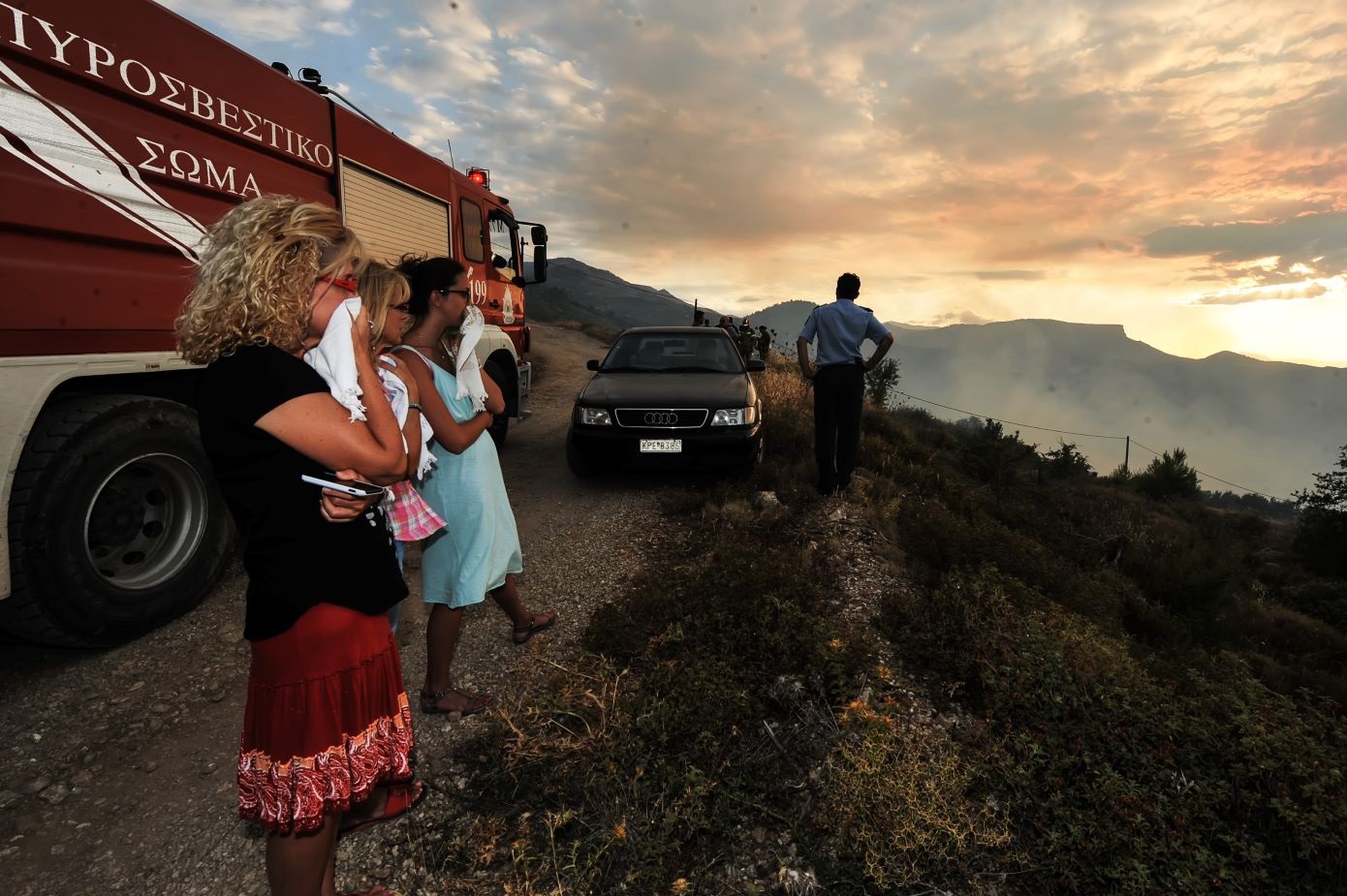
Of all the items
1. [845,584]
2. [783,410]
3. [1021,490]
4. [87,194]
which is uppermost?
[87,194]

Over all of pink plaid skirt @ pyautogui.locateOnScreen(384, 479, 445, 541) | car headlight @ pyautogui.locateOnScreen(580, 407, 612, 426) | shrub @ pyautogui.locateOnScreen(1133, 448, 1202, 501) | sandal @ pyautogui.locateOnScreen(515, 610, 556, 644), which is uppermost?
car headlight @ pyautogui.locateOnScreen(580, 407, 612, 426)

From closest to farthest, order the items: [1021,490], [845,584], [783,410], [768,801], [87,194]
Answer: [768,801]
[87,194]
[845,584]
[783,410]
[1021,490]

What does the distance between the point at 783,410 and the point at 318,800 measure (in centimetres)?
801

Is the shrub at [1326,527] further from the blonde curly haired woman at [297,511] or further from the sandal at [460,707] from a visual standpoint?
the blonde curly haired woman at [297,511]

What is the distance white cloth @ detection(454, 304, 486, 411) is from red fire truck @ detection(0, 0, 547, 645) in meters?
2.22

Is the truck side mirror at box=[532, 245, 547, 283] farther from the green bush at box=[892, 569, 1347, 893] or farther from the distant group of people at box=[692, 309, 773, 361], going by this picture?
the distant group of people at box=[692, 309, 773, 361]

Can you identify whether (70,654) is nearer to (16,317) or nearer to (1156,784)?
(16,317)

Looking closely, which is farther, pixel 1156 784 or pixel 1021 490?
pixel 1021 490

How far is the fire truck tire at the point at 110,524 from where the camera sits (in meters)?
3.00

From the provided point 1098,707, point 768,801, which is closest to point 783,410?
point 1098,707

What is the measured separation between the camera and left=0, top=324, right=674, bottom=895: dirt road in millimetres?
2201

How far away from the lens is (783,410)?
8.98 metres

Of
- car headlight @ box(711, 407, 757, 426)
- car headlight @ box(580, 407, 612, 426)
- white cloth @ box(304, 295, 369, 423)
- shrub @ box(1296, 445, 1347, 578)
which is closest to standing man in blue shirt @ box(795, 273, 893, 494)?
car headlight @ box(711, 407, 757, 426)

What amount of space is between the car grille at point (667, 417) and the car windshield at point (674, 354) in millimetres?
1064
